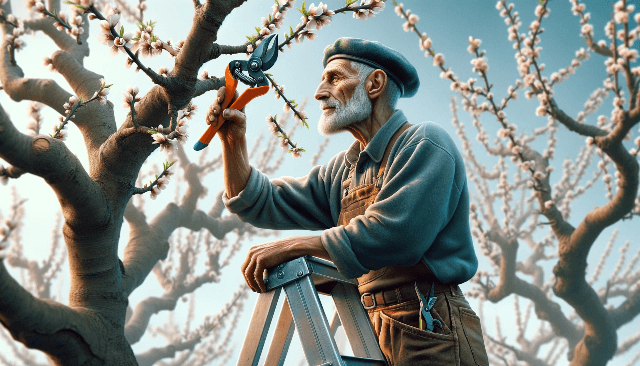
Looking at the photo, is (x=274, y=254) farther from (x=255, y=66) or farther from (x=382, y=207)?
(x=255, y=66)

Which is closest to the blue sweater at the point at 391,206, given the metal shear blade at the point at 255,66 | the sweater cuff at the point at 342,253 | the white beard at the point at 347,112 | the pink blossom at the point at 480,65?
the sweater cuff at the point at 342,253

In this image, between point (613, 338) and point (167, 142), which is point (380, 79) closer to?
point (167, 142)

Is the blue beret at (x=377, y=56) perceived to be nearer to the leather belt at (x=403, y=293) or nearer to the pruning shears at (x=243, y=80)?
the pruning shears at (x=243, y=80)

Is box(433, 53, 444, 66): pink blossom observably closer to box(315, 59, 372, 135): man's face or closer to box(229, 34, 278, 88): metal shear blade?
box(315, 59, 372, 135): man's face

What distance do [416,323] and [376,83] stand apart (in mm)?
1050

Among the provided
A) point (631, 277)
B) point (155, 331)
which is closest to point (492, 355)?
point (631, 277)

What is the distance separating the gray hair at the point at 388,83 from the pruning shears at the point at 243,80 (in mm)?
403

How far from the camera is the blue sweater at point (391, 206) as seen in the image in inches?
68.6

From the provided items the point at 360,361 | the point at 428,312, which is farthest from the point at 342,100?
the point at 360,361

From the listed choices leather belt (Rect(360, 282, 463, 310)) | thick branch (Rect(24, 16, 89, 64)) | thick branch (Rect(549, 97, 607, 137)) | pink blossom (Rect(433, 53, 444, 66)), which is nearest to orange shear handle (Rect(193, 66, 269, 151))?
leather belt (Rect(360, 282, 463, 310))

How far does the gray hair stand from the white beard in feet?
0.18

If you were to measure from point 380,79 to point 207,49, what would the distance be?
93 cm

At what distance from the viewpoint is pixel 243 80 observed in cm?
204

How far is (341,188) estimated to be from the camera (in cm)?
233
